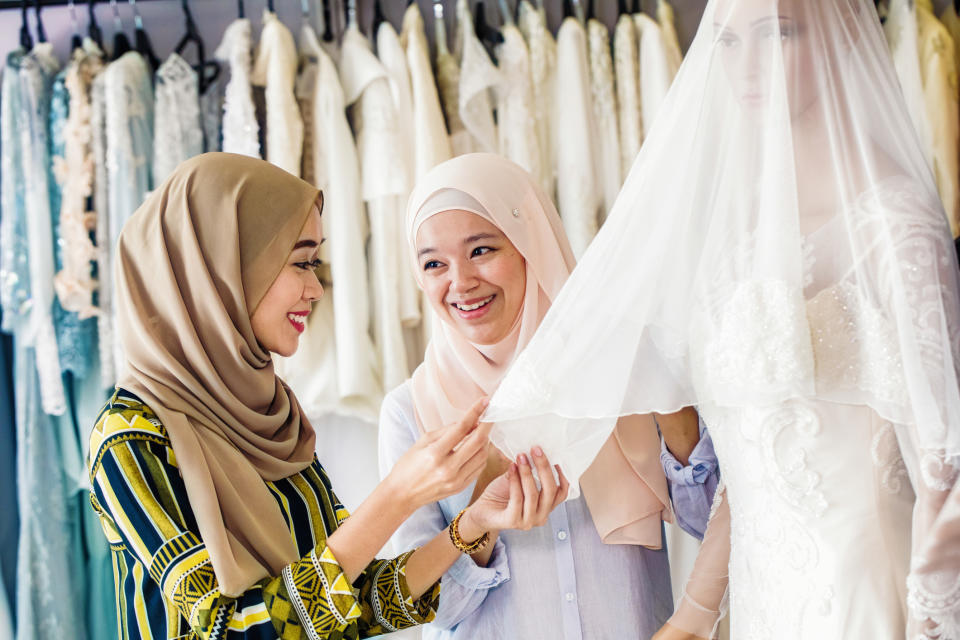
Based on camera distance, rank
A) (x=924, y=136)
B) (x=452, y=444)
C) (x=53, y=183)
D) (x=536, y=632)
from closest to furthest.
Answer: (x=452, y=444), (x=536, y=632), (x=924, y=136), (x=53, y=183)

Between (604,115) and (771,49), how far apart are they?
1469mm

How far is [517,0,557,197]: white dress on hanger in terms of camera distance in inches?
101

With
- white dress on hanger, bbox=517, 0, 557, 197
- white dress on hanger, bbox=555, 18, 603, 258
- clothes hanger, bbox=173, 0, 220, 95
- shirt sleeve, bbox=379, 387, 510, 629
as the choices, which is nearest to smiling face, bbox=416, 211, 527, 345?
shirt sleeve, bbox=379, 387, 510, 629

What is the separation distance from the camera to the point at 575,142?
8.24 feet

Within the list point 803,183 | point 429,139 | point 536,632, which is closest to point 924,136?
point 429,139

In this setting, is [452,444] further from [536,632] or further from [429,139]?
[429,139]

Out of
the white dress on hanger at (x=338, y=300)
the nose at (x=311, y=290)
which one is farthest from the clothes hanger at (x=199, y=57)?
the nose at (x=311, y=290)

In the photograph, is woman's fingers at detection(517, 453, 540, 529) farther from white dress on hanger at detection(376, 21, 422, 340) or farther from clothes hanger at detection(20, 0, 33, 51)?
clothes hanger at detection(20, 0, 33, 51)

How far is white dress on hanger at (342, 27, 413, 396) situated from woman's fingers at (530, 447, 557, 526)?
1201mm

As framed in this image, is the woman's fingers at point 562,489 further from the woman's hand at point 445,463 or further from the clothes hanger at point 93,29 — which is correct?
the clothes hanger at point 93,29

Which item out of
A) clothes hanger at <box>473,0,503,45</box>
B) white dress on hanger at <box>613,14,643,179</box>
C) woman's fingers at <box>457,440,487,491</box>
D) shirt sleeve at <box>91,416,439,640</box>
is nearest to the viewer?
shirt sleeve at <box>91,416,439,640</box>

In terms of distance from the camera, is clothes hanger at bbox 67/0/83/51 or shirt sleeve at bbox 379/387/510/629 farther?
clothes hanger at bbox 67/0/83/51

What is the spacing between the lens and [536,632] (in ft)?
4.79

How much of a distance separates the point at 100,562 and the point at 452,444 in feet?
5.51
